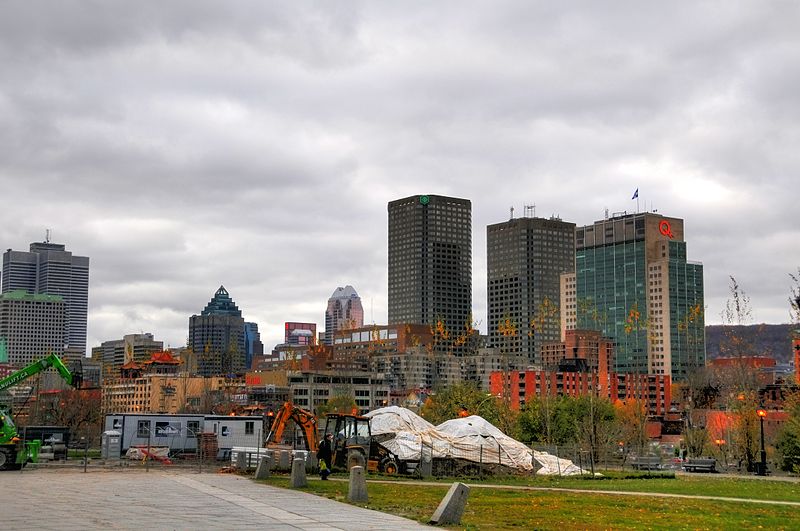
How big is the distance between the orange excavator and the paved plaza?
47.2 ft

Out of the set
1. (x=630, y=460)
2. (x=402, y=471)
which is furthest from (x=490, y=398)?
(x=402, y=471)

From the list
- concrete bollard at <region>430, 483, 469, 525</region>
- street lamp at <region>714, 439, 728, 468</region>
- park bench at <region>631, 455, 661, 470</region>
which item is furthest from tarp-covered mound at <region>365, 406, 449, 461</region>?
street lamp at <region>714, 439, 728, 468</region>

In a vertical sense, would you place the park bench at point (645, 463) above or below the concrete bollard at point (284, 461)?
below

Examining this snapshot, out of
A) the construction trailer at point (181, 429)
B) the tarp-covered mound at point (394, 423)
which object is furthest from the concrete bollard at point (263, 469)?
the construction trailer at point (181, 429)

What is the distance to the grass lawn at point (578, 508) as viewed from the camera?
26.1m

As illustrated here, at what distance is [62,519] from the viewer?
24.2m

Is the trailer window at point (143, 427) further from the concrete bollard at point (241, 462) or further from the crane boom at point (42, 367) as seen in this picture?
the concrete bollard at point (241, 462)

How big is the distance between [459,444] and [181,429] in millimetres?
31648

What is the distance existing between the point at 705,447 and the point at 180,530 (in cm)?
8353

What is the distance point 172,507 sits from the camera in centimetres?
2797

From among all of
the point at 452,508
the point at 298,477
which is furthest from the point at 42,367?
the point at 452,508

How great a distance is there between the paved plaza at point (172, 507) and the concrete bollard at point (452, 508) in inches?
24.4

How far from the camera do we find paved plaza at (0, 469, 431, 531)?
2369 centimetres

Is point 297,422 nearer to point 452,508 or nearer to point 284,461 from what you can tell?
point 284,461
